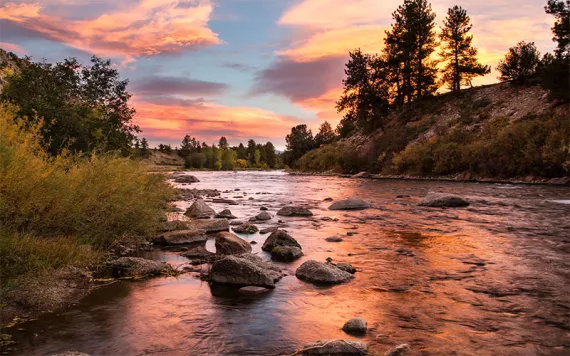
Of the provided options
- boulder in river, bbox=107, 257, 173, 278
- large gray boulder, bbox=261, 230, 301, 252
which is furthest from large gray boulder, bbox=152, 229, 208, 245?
boulder in river, bbox=107, 257, 173, 278

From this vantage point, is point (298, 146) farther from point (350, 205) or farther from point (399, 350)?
point (399, 350)

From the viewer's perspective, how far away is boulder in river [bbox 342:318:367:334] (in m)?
6.29

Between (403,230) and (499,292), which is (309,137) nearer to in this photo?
(403,230)

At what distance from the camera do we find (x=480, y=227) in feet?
51.6

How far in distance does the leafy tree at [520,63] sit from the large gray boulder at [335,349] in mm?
61436

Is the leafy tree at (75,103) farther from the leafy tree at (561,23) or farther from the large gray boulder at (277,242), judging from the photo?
the leafy tree at (561,23)

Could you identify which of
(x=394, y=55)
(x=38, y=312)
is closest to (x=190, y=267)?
(x=38, y=312)

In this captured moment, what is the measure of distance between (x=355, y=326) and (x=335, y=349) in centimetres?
98

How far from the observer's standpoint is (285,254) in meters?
11.1

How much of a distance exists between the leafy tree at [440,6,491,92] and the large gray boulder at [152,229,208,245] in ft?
203

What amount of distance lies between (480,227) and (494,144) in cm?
2895

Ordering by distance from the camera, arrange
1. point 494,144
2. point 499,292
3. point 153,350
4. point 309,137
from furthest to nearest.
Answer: point 309,137
point 494,144
point 499,292
point 153,350

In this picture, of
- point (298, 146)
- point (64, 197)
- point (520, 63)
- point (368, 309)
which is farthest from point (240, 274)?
point (298, 146)

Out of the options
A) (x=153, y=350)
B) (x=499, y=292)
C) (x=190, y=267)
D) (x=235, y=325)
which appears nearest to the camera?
(x=153, y=350)
